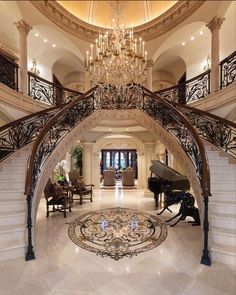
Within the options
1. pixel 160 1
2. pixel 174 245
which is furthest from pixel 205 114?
pixel 160 1

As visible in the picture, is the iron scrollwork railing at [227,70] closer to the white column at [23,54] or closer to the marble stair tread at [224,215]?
the marble stair tread at [224,215]

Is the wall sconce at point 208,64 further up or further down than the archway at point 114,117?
further up

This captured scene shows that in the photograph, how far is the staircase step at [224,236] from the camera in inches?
114

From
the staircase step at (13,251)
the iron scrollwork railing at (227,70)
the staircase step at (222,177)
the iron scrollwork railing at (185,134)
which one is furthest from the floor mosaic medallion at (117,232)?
the iron scrollwork railing at (227,70)

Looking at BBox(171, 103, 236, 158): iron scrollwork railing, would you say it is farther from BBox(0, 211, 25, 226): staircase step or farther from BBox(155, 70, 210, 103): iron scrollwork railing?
BBox(0, 211, 25, 226): staircase step

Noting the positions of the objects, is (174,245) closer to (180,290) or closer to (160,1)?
(180,290)

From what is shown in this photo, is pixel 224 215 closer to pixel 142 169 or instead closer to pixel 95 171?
pixel 142 169

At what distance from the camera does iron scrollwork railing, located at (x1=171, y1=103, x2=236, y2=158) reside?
4.68m

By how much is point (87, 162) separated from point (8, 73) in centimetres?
607

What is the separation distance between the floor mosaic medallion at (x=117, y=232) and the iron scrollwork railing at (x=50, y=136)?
1.27 metres

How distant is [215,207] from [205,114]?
8.21 ft

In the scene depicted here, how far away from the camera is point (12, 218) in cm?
320

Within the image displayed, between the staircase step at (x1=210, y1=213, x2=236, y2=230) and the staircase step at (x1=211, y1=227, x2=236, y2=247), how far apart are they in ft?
0.20

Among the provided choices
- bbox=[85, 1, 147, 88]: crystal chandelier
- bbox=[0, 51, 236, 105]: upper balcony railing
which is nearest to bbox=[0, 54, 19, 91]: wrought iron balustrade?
bbox=[0, 51, 236, 105]: upper balcony railing
